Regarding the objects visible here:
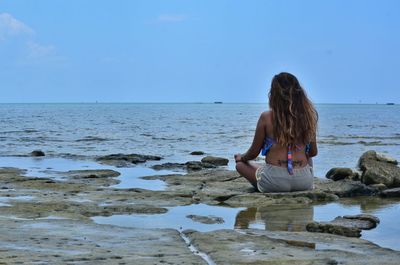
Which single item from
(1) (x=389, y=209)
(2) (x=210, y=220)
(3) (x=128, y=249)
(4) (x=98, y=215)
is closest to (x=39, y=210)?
(4) (x=98, y=215)

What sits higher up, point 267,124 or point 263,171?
point 267,124

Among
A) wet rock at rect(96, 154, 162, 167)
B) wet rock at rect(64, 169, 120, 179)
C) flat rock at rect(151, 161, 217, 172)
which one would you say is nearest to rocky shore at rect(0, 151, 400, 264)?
wet rock at rect(64, 169, 120, 179)

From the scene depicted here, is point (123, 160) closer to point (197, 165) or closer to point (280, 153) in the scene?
point (197, 165)

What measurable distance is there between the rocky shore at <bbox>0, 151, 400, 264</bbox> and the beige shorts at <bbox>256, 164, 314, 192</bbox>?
0.56ft

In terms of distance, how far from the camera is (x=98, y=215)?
6.86 metres

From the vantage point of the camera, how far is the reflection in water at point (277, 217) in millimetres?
6393

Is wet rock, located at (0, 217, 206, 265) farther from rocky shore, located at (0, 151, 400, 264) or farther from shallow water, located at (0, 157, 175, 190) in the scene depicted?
shallow water, located at (0, 157, 175, 190)

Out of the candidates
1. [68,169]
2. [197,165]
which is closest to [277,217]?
[197,165]

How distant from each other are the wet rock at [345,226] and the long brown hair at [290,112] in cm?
183

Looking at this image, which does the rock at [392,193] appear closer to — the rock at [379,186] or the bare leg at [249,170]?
the rock at [379,186]

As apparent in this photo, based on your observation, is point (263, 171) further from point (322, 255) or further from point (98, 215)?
point (322, 255)

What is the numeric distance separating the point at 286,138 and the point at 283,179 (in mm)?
666

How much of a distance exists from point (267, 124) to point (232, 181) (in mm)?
2342

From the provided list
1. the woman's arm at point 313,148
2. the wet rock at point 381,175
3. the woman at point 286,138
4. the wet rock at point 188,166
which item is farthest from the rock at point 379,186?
the wet rock at point 188,166
